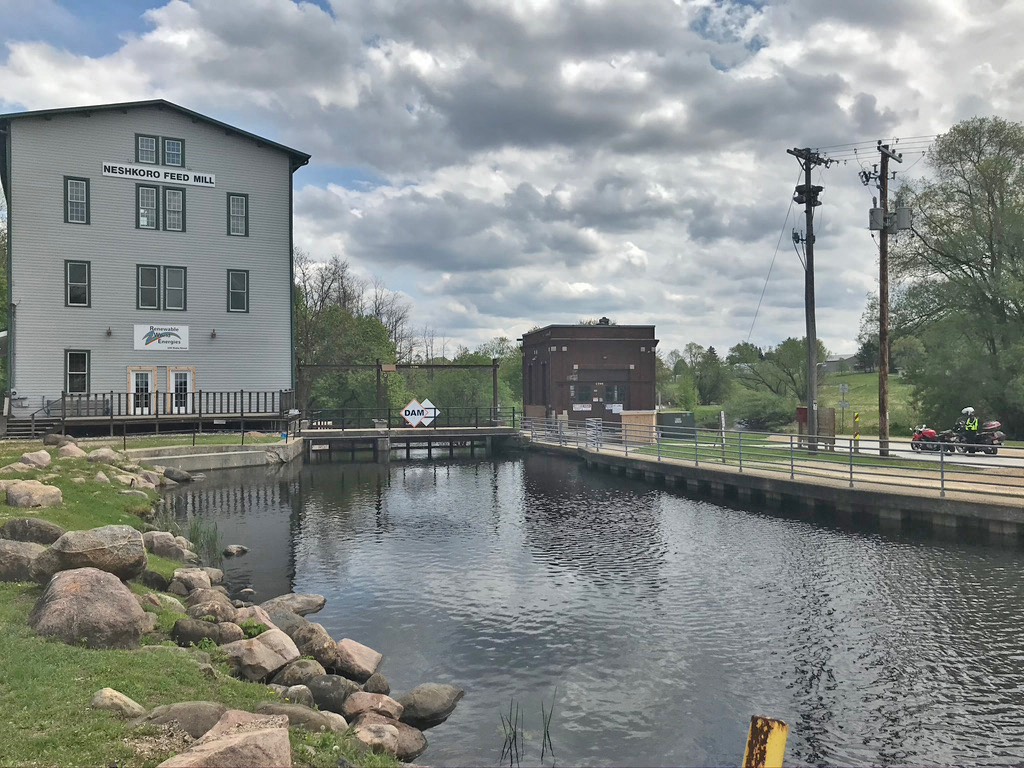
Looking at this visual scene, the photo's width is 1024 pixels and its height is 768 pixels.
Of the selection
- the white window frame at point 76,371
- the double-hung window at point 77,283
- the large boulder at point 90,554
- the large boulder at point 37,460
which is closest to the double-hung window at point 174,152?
the double-hung window at point 77,283

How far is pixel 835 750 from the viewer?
7.66 metres

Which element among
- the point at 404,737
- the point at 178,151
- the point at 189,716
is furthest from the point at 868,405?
the point at 189,716

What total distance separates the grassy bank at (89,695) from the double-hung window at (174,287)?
2960cm

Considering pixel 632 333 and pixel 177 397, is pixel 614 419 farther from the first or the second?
pixel 177 397

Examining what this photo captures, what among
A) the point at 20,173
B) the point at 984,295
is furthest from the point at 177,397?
the point at 984,295

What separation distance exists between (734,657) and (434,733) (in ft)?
14.0

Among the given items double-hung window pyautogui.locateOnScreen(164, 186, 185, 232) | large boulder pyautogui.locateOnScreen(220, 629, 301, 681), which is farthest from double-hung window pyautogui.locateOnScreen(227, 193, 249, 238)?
large boulder pyautogui.locateOnScreen(220, 629, 301, 681)

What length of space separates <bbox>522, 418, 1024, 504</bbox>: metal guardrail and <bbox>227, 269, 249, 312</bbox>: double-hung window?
17.0m

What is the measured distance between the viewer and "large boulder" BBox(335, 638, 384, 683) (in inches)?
373

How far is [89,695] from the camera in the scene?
20.8 feet

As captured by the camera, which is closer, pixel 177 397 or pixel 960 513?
pixel 960 513

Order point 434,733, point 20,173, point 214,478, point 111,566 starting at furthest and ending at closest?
point 20,173 → point 214,478 → point 111,566 → point 434,733

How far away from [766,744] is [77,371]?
37.6 metres

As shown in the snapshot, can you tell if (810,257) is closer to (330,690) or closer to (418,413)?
(418,413)
